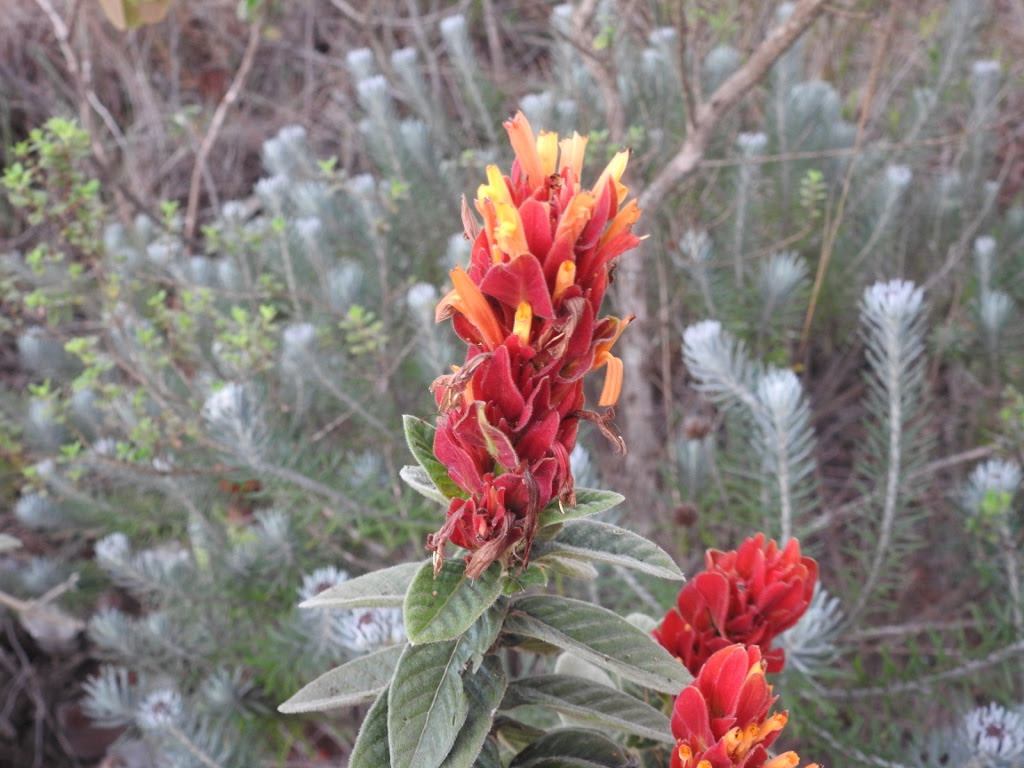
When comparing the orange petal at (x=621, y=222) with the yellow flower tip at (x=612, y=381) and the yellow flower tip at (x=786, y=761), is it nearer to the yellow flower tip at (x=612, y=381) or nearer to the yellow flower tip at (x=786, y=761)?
the yellow flower tip at (x=612, y=381)

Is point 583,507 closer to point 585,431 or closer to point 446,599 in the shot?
point 446,599

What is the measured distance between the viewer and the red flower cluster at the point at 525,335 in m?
0.69

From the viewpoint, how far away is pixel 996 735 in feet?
3.38

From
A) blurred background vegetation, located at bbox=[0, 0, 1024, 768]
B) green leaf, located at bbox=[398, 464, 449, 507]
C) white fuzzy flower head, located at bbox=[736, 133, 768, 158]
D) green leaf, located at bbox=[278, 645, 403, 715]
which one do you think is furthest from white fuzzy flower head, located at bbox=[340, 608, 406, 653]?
white fuzzy flower head, located at bbox=[736, 133, 768, 158]

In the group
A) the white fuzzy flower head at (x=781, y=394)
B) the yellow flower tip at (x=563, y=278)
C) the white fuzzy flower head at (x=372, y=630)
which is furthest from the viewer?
the white fuzzy flower head at (x=781, y=394)

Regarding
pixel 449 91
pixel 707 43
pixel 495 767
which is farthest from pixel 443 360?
pixel 449 91

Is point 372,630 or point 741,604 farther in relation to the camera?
point 372,630

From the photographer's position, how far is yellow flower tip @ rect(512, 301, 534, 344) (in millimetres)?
694

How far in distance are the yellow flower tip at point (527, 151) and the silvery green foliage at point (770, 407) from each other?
2.55 ft

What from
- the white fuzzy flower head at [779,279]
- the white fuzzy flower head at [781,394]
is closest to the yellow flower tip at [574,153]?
the white fuzzy flower head at [781,394]

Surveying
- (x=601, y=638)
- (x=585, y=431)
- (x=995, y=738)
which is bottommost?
(x=585, y=431)

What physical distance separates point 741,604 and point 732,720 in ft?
0.75

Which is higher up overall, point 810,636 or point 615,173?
point 615,173

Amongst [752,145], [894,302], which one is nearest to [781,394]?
[894,302]
